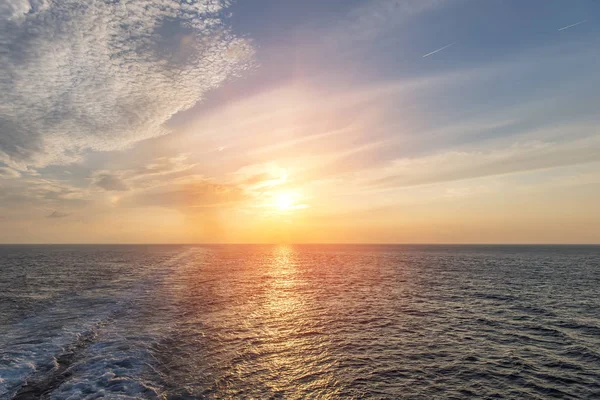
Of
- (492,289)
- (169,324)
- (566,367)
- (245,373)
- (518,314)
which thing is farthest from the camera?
(492,289)

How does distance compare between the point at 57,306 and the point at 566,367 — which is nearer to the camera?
the point at 566,367

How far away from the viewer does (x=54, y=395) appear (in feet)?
54.3

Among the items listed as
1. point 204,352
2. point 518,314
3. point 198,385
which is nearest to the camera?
point 198,385

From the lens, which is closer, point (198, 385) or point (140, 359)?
point (198, 385)

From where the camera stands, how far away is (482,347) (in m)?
24.9

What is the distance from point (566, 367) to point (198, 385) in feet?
78.1

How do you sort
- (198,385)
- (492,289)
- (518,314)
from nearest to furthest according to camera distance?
(198,385) < (518,314) < (492,289)

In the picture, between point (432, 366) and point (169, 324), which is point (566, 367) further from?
point (169, 324)

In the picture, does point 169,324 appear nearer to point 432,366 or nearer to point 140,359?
point 140,359

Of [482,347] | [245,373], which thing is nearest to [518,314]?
[482,347]

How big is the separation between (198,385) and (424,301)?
108 feet

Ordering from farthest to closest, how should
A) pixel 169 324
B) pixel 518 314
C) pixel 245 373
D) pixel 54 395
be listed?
pixel 518 314, pixel 169 324, pixel 245 373, pixel 54 395

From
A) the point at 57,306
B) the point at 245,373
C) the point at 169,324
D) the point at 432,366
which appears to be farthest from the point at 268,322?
the point at 57,306

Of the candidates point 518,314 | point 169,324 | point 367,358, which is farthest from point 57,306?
point 518,314
